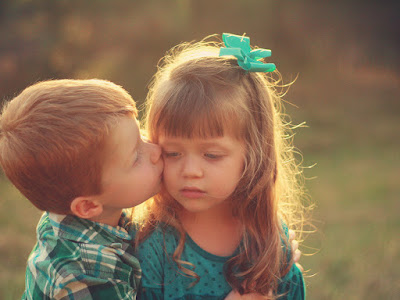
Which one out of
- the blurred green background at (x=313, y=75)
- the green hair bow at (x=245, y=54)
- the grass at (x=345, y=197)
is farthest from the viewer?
the blurred green background at (x=313, y=75)

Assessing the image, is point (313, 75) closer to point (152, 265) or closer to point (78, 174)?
point (152, 265)

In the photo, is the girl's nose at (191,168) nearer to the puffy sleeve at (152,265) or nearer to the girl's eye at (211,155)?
the girl's eye at (211,155)

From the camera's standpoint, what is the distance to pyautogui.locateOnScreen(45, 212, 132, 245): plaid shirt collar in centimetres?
198

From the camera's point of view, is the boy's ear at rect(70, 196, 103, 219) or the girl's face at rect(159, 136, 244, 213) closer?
the boy's ear at rect(70, 196, 103, 219)

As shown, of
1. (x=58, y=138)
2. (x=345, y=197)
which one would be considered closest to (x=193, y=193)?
(x=58, y=138)

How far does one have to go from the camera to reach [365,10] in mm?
8180

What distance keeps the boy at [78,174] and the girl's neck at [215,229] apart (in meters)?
0.33

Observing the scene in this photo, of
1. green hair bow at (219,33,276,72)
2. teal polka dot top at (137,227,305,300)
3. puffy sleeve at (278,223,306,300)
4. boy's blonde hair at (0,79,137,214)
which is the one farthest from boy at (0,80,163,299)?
puffy sleeve at (278,223,306,300)

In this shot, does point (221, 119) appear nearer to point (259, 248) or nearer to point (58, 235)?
point (259, 248)

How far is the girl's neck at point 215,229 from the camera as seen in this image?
2.32 metres

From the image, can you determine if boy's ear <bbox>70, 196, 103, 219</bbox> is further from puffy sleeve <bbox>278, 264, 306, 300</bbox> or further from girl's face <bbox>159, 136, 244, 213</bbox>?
puffy sleeve <bbox>278, 264, 306, 300</bbox>

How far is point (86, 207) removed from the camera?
6.55ft

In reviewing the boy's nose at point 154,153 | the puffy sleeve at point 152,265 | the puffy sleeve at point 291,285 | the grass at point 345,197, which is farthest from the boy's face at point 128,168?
the grass at point 345,197

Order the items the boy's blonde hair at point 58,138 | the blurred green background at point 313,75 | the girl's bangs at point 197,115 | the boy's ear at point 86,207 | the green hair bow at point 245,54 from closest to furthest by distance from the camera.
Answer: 1. the boy's blonde hair at point 58,138
2. the boy's ear at point 86,207
3. the girl's bangs at point 197,115
4. the green hair bow at point 245,54
5. the blurred green background at point 313,75
